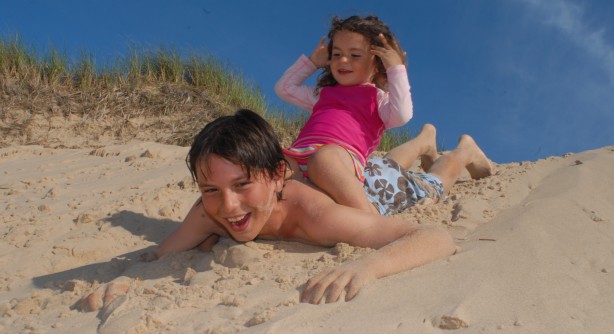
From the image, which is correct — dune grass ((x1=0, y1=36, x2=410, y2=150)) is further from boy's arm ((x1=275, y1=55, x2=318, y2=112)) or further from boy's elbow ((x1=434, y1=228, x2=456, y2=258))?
boy's elbow ((x1=434, y1=228, x2=456, y2=258))

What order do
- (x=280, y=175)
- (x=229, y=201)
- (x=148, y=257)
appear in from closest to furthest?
(x=229, y=201), (x=280, y=175), (x=148, y=257)

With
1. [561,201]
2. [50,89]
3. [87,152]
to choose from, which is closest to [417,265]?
[561,201]

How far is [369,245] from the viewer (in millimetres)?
2523

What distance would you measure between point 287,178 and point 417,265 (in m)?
0.91

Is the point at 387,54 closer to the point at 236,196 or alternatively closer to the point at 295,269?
the point at 236,196

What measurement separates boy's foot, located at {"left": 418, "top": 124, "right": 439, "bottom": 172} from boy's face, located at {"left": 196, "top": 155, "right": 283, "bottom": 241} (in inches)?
85.0

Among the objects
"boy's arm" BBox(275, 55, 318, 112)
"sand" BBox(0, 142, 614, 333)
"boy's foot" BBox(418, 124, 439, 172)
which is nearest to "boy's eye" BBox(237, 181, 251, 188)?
"sand" BBox(0, 142, 614, 333)

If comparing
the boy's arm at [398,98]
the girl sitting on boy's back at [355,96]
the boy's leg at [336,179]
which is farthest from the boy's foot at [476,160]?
the boy's leg at [336,179]

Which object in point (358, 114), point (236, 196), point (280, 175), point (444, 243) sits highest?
point (358, 114)

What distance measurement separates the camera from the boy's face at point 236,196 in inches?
96.5

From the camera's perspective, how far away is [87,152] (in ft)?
19.0

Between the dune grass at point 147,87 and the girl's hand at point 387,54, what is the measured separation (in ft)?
13.4

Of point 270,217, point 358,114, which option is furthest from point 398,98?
point 270,217

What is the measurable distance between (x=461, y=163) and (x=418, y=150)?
0.32 metres
